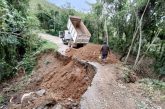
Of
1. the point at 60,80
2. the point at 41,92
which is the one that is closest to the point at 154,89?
the point at 60,80


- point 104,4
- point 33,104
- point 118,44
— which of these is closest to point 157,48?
point 118,44

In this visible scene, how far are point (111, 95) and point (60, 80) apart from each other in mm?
4293

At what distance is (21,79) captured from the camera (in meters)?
17.1

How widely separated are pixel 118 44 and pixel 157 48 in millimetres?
4218

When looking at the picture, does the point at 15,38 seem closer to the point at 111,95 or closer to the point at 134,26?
the point at 111,95

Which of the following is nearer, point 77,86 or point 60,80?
point 77,86

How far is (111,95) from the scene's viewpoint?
11031 mm

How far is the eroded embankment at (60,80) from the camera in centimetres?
1087

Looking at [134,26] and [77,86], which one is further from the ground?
[134,26]

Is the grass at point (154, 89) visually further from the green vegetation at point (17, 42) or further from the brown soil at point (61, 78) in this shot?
the green vegetation at point (17, 42)

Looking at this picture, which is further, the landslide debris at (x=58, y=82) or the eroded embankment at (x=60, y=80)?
the eroded embankment at (x=60, y=80)

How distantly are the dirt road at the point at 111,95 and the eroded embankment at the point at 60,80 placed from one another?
0.49 metres

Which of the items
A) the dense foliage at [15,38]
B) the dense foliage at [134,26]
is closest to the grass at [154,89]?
the dense foliage at [134,26]

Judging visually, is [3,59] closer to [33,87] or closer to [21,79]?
[21,79]
